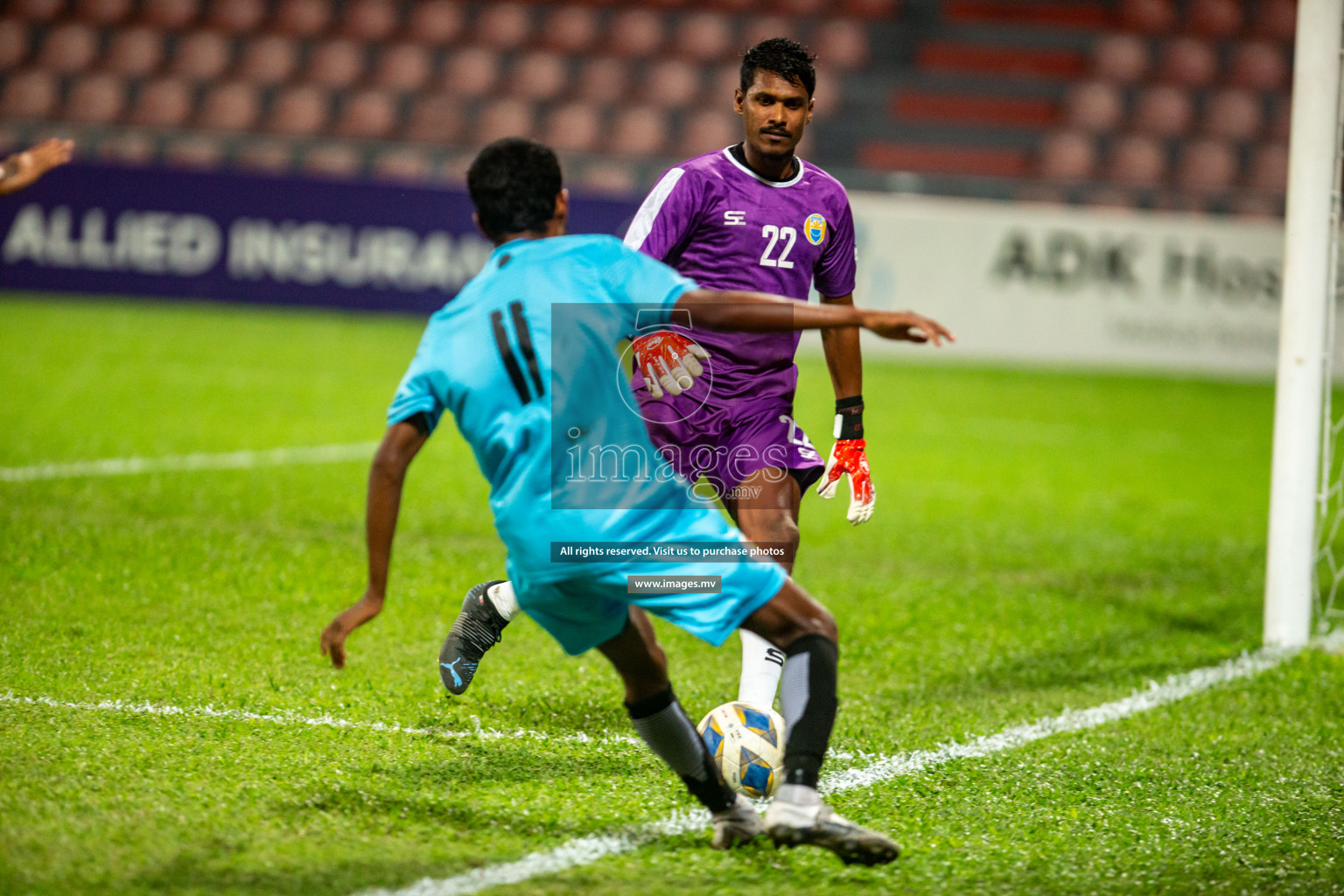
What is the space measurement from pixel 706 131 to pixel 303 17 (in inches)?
282

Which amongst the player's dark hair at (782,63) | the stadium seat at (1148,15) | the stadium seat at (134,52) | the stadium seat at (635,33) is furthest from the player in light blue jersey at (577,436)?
the stadium seat at (134,52)

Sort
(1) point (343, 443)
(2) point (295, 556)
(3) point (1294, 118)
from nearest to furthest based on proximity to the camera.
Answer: (3) point (1294, 118), (2) point (295, 556), (1) point (343, 443)

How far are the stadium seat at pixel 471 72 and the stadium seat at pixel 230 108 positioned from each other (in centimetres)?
281

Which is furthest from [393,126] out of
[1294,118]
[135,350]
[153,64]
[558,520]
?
[558,520]

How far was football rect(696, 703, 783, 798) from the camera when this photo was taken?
4180mm

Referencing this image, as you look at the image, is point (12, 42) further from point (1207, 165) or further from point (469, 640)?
point (469, 640)

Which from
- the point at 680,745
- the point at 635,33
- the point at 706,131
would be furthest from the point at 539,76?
the point at 680,745

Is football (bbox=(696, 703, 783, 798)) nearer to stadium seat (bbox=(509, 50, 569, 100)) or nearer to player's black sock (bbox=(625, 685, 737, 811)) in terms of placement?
player's black sock (bbox=(625, 685, 737, 811))

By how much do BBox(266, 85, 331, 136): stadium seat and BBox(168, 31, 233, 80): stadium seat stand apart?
1.30m

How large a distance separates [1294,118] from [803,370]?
9.60 meters

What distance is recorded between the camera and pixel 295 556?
6789 millimetres

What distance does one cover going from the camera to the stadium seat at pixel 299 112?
21.2m

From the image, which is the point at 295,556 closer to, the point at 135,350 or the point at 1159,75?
the point at 135,350

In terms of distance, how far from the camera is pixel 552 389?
11.0 ft
